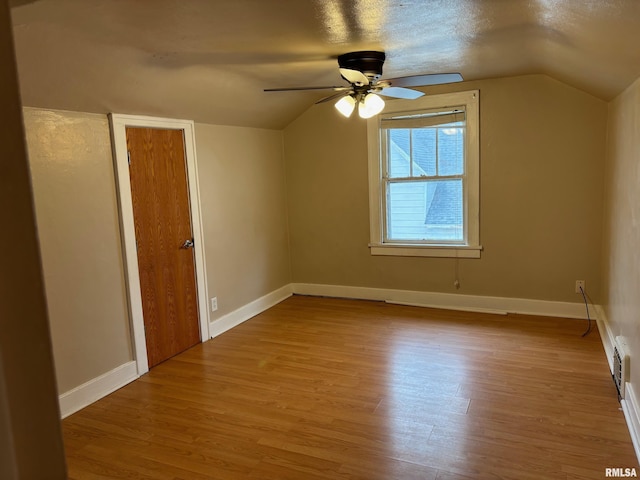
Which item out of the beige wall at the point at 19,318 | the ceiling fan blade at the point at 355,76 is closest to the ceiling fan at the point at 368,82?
the ceiling fan blade at the point at 355,76

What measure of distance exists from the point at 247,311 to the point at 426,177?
2.32 meters

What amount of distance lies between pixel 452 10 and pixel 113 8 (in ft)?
5.23

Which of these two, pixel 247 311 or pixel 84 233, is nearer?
pixel 84 233

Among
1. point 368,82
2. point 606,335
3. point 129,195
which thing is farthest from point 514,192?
point 129,195

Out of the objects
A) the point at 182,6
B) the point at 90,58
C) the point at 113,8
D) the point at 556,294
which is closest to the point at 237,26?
the point at 182,6

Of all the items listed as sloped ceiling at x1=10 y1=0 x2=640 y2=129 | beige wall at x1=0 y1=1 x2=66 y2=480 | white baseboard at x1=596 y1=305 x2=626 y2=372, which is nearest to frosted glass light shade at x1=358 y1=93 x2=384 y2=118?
sloped ceiling at x1=10 y1=0 x2=640 y2=129

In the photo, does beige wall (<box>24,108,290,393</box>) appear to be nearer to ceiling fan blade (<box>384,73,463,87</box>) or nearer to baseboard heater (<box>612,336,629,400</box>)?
ceiling fan blade (<box>384,73,463,87</box>)

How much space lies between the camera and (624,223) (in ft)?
10.1

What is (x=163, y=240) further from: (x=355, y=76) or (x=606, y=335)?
(x=606, y=335)

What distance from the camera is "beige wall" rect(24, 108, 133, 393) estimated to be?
290 centimetres

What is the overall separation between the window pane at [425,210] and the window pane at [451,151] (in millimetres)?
123

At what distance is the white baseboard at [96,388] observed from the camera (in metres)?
3.05

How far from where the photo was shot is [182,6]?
2115 mm

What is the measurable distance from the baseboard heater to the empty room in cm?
2
